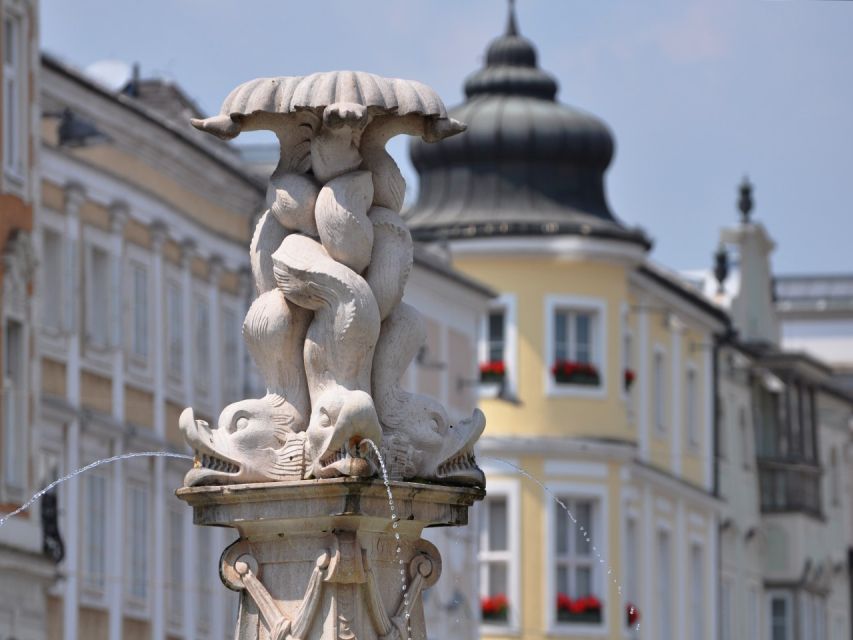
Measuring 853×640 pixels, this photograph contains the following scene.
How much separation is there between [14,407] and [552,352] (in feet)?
70.9

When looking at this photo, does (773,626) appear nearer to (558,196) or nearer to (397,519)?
(558,196)

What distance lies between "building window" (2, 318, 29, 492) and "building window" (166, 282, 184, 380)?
6422 millimetres

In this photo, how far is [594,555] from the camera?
183ft

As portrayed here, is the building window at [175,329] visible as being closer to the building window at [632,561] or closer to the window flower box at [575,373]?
the window flower box at [575,373]

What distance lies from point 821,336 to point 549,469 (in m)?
30.3

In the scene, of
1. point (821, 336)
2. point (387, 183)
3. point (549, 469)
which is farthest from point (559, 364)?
point (387, 183)

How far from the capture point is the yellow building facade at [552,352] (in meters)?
56.6

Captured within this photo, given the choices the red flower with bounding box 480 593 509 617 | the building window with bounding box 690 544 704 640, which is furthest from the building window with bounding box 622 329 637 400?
the building window with bounding box 690 544 704 640

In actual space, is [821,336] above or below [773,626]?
above

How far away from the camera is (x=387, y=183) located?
13445 millimetres

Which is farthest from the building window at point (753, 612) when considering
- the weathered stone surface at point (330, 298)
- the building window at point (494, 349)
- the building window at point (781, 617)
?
the weathered stone surface at point (330, 298)

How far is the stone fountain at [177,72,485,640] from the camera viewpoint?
41.2 ft

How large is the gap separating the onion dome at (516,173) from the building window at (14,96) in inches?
809

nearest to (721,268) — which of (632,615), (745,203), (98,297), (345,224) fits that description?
(745,203)
